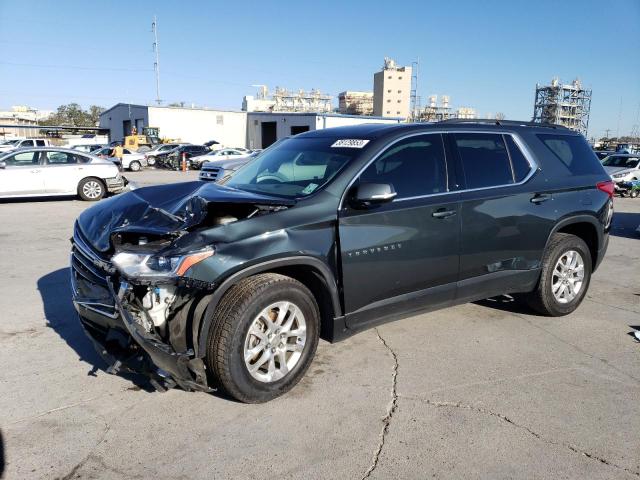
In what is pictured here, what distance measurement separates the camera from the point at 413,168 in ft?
13.1

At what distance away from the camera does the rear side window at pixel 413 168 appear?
151 inches

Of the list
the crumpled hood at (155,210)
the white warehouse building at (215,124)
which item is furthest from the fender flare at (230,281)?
the white warehouse building at (215,124)

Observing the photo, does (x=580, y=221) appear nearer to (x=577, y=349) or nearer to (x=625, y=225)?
(x=577, y=349)

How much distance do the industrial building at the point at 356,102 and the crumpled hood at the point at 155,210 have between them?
454ft

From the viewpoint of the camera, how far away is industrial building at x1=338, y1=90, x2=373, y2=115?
5635 inches

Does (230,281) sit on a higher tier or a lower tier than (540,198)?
lower

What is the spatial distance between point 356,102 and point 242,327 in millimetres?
151786

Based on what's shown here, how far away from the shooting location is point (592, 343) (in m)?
4.52

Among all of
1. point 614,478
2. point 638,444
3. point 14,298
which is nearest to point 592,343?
point 638,444

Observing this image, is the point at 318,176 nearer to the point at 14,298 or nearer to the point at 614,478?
the point at 614,478

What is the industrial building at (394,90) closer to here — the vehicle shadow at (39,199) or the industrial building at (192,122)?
the industrial building at (192,122)

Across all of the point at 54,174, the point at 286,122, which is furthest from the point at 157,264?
the point at 286,122

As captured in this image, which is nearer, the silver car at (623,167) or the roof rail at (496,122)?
the roof rail at (496,122)

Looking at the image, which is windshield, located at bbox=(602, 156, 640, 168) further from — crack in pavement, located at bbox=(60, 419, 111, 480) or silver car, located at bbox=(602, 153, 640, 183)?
crack in pavement, located at bbox=(60, 419, 111, 480)
